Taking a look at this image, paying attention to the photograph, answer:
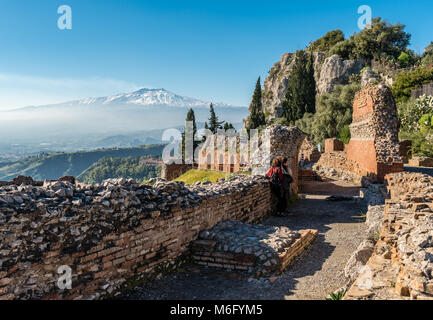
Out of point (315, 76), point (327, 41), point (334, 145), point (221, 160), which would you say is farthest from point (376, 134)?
point (327, 41)

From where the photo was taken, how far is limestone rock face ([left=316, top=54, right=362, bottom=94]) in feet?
171

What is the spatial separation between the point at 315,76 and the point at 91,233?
195 feet

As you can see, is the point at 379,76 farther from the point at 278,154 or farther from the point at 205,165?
the point at 278,154

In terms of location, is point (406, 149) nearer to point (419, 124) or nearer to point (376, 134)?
point (419, 124)

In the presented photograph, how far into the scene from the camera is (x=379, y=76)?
46.8 metres

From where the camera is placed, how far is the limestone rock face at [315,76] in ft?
172

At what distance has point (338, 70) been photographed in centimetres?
5247

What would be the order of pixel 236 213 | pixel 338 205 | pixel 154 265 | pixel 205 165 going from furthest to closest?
pixel 205 165
pixel 338 205
pixel 236 213
pixel 154 265

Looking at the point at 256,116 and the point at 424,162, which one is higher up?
the point at 256,116

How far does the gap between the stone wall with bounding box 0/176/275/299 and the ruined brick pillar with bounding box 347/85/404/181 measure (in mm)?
9658

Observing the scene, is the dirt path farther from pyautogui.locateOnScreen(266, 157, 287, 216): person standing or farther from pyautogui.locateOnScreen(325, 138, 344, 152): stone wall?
pyautogui.locateOnScreen(325, 138, 344, 152): stone wall

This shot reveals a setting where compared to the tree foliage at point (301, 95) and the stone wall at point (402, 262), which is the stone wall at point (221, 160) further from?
the tree foliage at point (301, 95)

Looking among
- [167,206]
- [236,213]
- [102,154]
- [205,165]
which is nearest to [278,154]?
[236,213]
